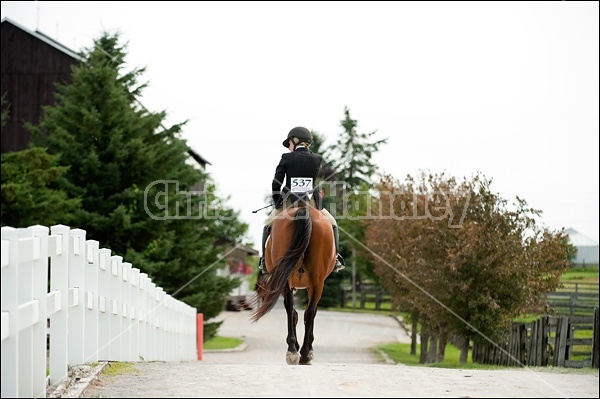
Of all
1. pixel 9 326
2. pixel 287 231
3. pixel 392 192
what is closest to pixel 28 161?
pixel 392 192

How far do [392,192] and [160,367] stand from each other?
79.7 feet

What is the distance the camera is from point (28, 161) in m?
28.9

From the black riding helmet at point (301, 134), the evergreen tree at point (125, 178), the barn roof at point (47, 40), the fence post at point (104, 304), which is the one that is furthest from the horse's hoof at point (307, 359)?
the barn roof at point (47, 40)

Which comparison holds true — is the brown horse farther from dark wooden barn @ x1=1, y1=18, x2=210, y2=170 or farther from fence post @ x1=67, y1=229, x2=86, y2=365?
dark wooden barn @ x1=1, y1=18, x2=210, y2=170

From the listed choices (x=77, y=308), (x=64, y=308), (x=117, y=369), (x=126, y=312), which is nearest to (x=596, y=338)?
(x=126, y=312)

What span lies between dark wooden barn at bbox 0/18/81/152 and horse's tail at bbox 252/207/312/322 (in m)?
30.1

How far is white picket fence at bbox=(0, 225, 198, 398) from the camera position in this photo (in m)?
6.17

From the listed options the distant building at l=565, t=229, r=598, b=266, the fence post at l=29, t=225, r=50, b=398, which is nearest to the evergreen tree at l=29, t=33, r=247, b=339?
the fence post at l=29, t=225, r=50, b=398

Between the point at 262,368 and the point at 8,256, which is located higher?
the point at 8,256

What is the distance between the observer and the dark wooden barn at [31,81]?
40.5 meters

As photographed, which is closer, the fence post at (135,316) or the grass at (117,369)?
the grass at (117,369)

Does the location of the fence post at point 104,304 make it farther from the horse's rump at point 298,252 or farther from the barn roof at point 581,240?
the barn roof at point 581,240

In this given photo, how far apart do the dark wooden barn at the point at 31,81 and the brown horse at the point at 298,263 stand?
98.1ft

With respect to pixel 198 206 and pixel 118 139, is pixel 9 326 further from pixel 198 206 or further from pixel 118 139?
pixel 198 206
